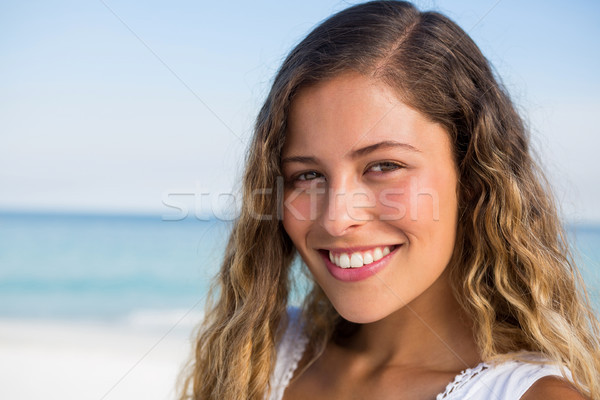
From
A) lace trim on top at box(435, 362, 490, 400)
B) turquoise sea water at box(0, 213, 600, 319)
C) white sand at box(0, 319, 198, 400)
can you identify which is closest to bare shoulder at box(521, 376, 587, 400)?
lace trim on top at box(435, 362, 490, 400)

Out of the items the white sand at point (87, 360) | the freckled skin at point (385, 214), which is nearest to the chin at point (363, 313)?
the freckled skin at point (385, 214)

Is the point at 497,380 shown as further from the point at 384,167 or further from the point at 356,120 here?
the point at 356,120

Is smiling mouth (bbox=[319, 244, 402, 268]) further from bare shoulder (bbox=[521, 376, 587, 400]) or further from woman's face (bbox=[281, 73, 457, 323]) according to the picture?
bare shoulder (bbox=[521, 376, 587, 400])

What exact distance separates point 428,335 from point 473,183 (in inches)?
21.2

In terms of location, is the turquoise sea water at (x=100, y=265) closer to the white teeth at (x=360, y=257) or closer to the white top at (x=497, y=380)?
the white teeth at (x=360, y=257)

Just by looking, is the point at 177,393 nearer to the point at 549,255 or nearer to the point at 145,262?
the point at 549,255

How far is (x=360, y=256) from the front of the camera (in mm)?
1839

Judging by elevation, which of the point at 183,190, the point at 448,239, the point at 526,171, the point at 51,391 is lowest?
the point at 448,239

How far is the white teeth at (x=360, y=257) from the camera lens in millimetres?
1840

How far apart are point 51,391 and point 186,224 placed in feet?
30.8

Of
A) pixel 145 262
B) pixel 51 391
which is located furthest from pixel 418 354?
pixel 145 262

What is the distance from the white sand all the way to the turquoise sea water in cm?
78

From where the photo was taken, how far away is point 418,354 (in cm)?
200

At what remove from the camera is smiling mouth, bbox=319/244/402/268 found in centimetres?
184
